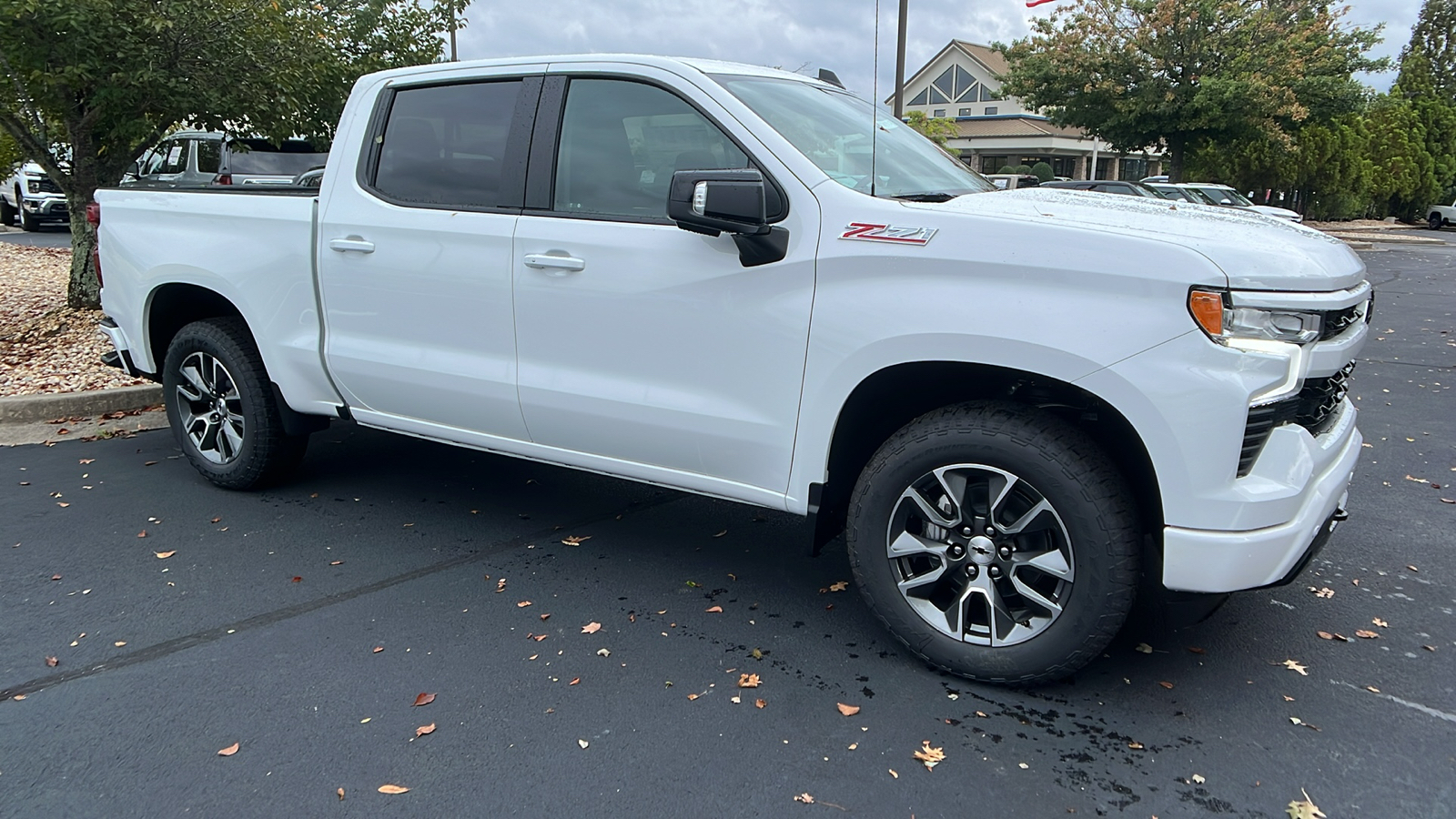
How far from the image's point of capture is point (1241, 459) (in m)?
2.74

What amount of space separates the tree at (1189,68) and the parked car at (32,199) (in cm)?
2556

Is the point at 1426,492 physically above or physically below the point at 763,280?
below

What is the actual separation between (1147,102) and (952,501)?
93.7 feet

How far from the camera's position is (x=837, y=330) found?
3191 millimetres

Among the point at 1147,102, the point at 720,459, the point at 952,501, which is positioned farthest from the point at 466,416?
the point at 1147,102

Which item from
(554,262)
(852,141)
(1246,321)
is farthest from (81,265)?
(1246,321)

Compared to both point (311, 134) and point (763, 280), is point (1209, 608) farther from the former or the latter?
point (311, 134)

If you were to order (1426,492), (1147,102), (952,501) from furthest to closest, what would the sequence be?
1. (1147,102)
2. (1426,492)
3. (952,501)

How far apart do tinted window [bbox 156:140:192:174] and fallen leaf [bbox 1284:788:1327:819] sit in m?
13.1

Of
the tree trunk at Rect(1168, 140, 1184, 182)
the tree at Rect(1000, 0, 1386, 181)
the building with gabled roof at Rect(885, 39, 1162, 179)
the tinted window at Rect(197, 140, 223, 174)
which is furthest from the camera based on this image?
the building with gabled roof at Rect(885, 39, 1162, 179)

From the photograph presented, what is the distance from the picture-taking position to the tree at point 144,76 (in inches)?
271

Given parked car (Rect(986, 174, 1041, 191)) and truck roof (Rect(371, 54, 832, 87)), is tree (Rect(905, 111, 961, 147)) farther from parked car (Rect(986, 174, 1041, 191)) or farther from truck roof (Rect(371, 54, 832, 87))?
truck roof (Rect(371, 54, 832, 87))

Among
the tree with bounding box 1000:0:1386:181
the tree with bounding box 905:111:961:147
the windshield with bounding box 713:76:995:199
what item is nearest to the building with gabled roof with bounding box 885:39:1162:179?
the tree with bounding box 1000:0:1386:181

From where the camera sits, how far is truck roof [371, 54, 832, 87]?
3674 mm
